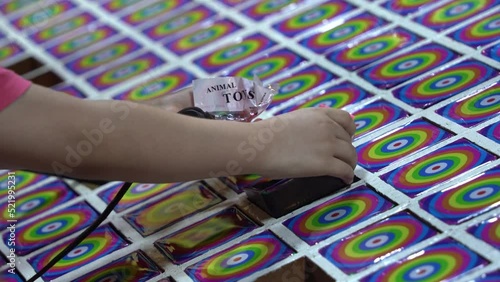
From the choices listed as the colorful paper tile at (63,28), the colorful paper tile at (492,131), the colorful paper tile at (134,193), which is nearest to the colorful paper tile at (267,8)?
the colorful paper tile at (63,28)

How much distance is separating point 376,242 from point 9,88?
0.48 meters

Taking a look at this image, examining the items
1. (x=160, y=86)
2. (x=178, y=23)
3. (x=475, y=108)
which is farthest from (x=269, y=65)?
(x=475, y=108)

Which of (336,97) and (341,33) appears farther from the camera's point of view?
(341,33)

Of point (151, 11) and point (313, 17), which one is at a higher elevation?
point (151, 11)

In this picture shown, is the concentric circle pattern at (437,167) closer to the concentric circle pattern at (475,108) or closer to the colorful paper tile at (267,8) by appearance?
the concentric circle pattern at (475,108)

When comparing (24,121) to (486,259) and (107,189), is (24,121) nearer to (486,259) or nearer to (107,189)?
(107,189)

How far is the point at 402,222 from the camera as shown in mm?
1099

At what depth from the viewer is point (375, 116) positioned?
1.33 meters

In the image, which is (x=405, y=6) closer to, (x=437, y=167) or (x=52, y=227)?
(x=437, y=167)

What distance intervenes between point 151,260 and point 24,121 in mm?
303

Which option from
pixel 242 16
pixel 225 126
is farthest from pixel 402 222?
pixel 242 16

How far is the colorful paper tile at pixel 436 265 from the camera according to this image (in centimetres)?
100

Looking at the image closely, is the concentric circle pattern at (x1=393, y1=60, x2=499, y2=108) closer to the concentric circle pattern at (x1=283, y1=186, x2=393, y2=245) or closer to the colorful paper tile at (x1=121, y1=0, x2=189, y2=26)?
the concentric circle pattern at (x1=283, y1=186, x2=393, y2=245)

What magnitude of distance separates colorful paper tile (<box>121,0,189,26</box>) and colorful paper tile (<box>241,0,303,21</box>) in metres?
0.19
